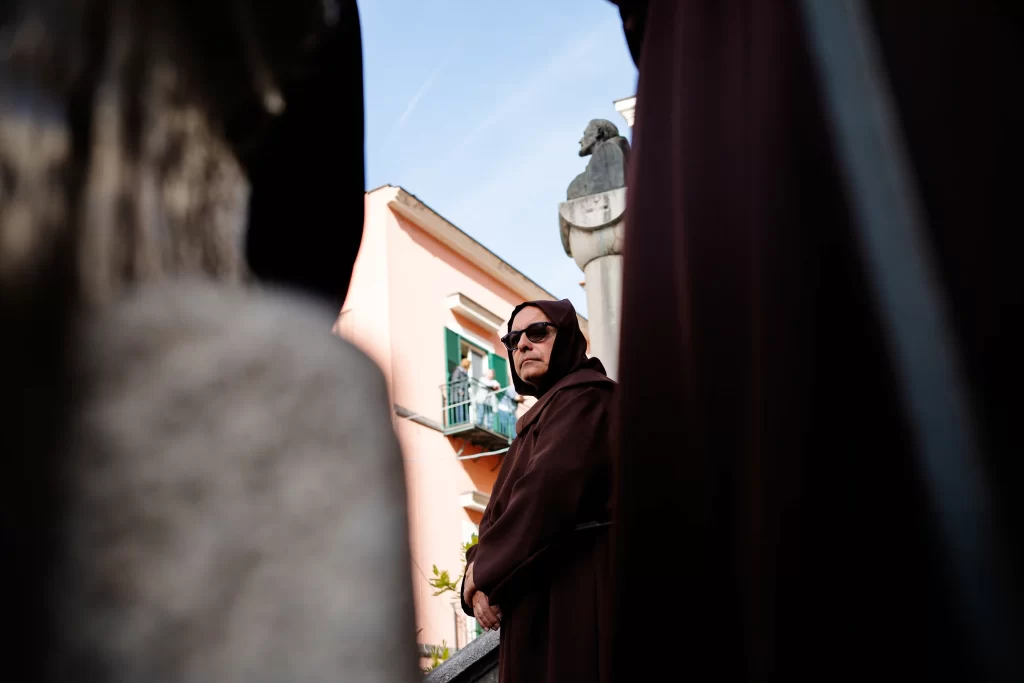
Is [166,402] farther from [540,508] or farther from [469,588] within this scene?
[469,588]

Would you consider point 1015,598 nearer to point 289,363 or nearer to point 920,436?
point 920,436

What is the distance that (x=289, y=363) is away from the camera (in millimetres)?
546

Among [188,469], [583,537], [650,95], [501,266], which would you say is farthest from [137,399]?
[501,266]

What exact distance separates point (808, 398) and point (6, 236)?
27.8 inches

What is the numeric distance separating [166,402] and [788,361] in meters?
0.63

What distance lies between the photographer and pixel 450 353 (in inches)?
712

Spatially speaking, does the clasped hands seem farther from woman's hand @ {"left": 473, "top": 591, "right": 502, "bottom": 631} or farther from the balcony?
the balcony

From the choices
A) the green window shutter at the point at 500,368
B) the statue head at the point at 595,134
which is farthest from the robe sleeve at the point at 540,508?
the green window shutter at the point at 500,368

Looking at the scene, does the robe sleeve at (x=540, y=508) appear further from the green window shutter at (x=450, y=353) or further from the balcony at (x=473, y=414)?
the green window shutter at (x=450, y=353)

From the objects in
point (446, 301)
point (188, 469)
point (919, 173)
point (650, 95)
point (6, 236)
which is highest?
point (446, 301)

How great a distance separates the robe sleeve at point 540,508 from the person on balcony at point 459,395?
602 inches

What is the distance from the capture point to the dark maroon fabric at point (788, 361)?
2.76 ft

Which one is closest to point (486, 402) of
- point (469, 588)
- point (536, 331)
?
point (536, 331)

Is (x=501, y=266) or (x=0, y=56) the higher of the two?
(x=501, y=266)
